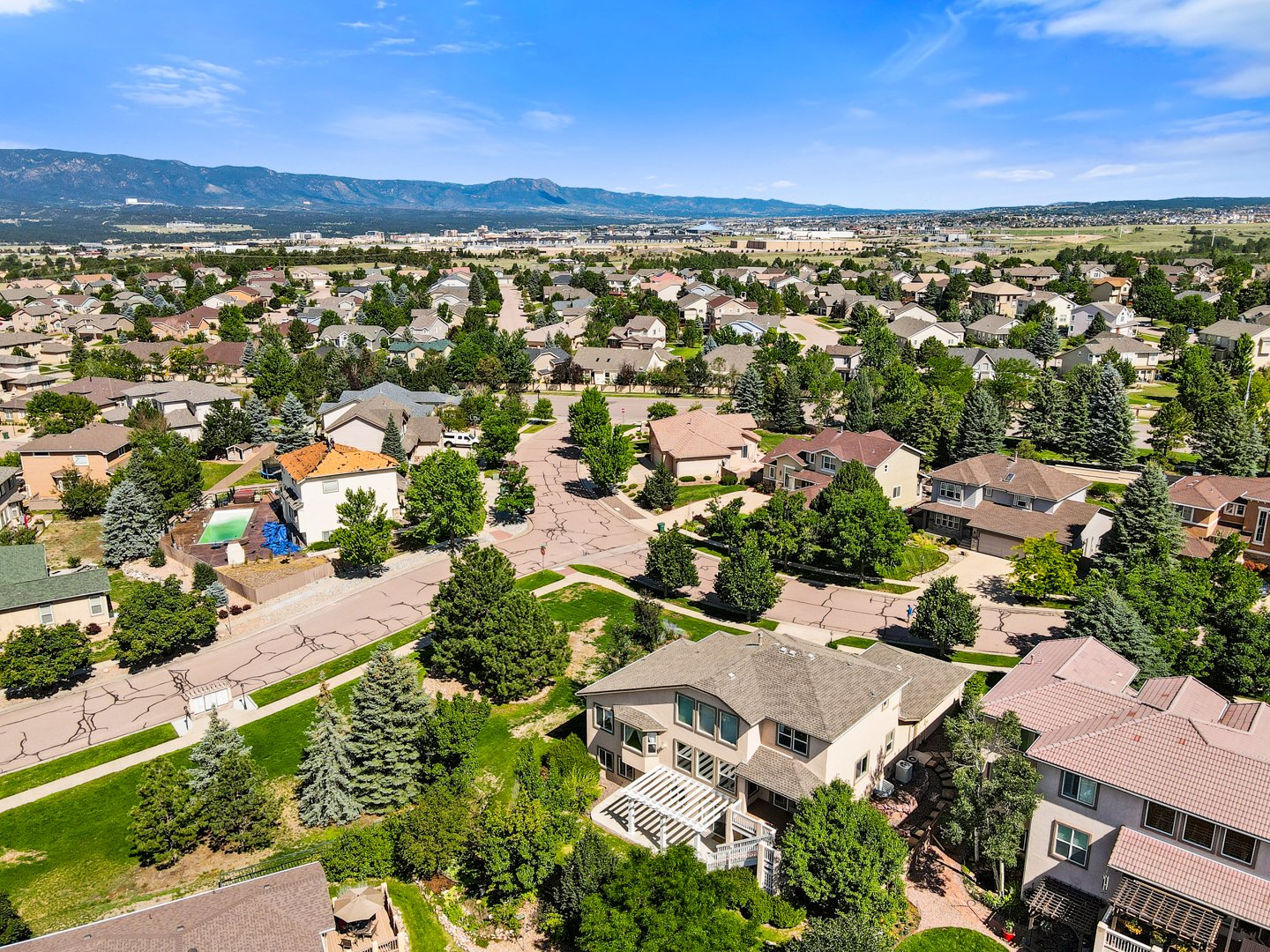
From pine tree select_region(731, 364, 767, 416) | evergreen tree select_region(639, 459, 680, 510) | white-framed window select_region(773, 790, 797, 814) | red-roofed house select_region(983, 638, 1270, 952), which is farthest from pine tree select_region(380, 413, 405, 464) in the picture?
red-roofed house select_region(983, 638, 1270, 952)

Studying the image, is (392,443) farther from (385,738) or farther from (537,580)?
(385,738)

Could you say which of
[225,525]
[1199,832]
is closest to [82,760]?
[225,525]

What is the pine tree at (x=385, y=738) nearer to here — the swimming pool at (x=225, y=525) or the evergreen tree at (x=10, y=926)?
the evergreen tree at (x=10, y=926)

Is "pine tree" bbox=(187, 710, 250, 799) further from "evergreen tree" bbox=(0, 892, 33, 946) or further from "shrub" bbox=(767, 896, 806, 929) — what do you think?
"shrub" bbox=(767, 896, 806, 929)

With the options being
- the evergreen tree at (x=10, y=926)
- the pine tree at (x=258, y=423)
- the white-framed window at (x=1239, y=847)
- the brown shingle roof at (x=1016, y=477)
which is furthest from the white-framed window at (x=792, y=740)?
the pine tree at (x=258, y=423)

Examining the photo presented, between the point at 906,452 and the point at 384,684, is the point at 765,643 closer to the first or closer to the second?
the point at 384,684
